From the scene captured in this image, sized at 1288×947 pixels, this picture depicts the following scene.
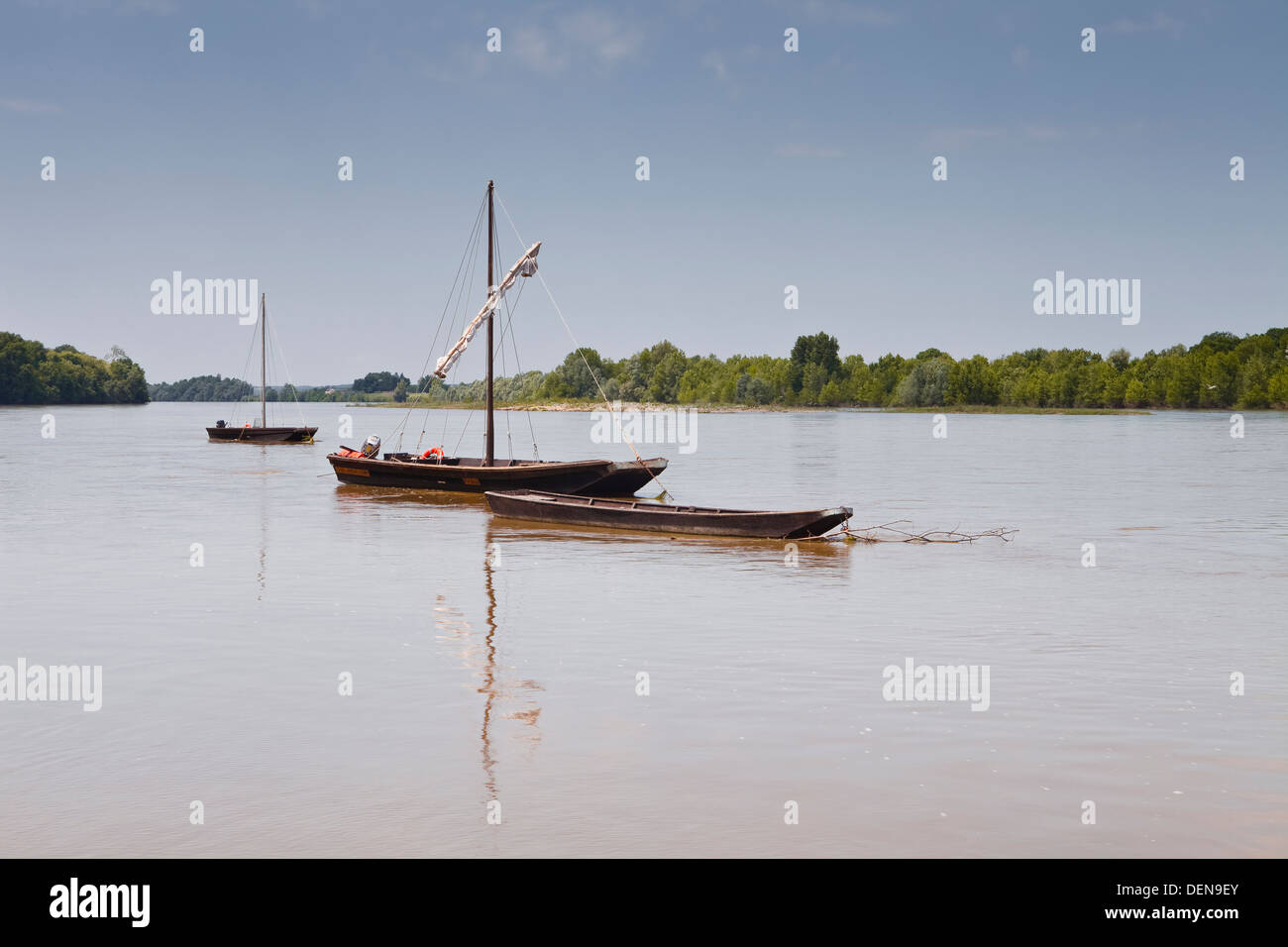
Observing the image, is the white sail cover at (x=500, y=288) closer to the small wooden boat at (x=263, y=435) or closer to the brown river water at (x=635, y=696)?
the brown river water at (x=635, y=696)

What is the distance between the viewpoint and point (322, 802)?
10406mm

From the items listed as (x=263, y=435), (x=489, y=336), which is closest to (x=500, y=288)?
(x=489, y=336)

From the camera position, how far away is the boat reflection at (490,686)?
488 inches

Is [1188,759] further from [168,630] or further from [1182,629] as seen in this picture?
[168,630]

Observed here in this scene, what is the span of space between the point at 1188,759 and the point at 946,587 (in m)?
12.9

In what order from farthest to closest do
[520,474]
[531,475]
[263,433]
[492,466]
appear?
[263,433] < [492,466] < [520,474] < [531,475]

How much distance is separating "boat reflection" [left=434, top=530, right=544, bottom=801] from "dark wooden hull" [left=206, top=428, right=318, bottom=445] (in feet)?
267

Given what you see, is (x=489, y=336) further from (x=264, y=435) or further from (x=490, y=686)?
(x=264, y=435)

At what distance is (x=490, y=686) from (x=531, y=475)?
27148mm

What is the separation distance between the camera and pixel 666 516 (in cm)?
3303

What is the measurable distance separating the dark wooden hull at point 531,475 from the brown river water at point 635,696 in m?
5.95
